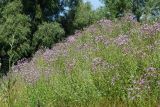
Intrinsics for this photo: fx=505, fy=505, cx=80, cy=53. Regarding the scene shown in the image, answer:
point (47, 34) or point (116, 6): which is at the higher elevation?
point (116, 6)

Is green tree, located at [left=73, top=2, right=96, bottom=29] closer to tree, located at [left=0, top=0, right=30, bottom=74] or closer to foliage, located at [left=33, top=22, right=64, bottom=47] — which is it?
foliage, located at [left=33, top=22, right=64, bottom=47]

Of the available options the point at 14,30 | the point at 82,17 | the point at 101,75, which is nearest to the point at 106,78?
the point at 101,75

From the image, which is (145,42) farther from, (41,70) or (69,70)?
(41,70)

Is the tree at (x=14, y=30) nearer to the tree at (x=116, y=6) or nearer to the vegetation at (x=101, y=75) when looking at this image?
the tree at (x=116, y=6)

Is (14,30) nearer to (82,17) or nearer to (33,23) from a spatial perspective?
(33,23)

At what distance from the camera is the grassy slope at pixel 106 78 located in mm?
7369

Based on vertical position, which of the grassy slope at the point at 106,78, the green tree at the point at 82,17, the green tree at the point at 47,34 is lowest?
the grassy slope at the point at 106,78

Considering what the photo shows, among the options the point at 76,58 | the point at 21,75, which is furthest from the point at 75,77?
the point at 21,75

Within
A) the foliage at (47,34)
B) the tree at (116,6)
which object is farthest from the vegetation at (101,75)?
the tree at (116,6)

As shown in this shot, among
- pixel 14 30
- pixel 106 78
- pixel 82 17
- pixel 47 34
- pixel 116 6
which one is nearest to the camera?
pixel 106 78

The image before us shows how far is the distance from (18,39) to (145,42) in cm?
1966

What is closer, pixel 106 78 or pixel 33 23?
pixel 106 78

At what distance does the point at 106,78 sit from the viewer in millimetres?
8094

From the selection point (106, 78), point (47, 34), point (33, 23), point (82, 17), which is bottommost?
point (106, 78)
